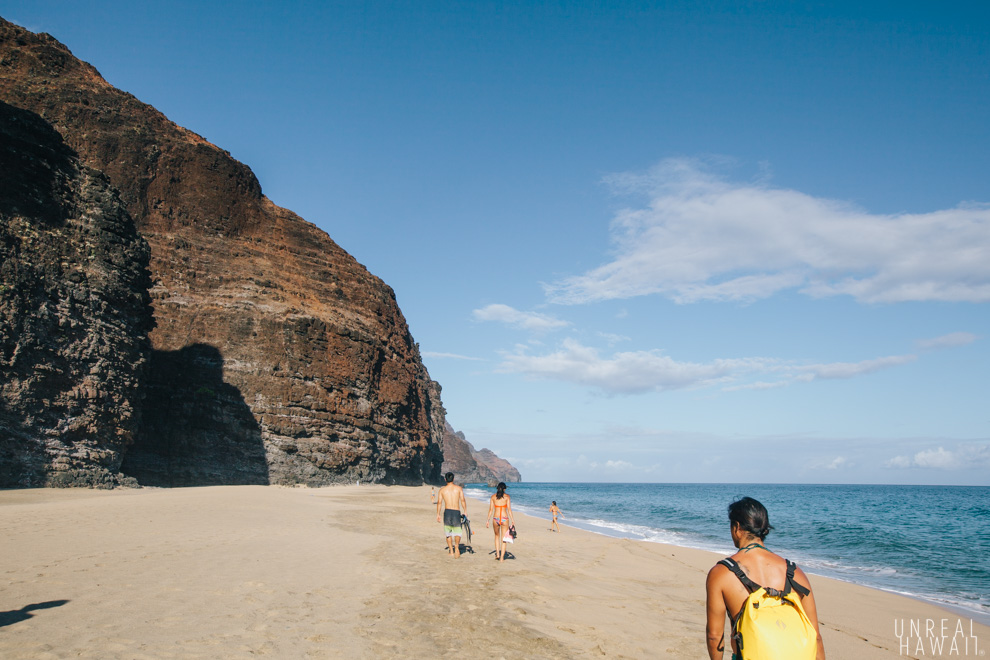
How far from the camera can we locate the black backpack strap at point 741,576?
8.94 feet

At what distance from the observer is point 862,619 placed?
9.32m

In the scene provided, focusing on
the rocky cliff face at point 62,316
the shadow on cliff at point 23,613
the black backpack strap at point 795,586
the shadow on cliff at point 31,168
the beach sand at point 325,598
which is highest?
the shadow on cliff at point 31,168

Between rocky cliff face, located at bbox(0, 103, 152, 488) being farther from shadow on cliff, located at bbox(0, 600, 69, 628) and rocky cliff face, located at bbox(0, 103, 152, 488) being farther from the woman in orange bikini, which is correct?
the woman in orange bikini

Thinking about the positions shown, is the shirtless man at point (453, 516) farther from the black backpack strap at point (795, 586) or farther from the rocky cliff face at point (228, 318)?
the rocky cliff face at point (228, 318)

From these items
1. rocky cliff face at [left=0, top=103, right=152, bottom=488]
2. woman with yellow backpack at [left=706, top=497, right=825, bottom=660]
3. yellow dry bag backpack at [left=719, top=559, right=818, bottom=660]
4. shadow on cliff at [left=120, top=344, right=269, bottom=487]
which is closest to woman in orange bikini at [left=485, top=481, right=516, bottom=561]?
woman with yellow backpack at [left=706, top=497, right=825, bottom=660]

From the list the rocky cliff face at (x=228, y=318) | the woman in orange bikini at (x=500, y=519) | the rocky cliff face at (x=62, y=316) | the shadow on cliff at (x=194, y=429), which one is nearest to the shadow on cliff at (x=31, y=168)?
the rocky cliff face at (x=62, y=316)

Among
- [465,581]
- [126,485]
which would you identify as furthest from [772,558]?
[126,485]

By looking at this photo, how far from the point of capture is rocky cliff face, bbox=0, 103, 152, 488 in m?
16.6

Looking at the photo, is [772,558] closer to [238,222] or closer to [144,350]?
[144,350]

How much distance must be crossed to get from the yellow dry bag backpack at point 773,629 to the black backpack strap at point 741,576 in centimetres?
5

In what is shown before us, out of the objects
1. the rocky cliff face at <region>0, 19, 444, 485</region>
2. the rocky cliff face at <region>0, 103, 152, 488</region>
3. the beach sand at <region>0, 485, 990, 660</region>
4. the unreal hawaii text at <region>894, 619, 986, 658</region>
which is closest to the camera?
the beach sand at <region>0, 485, 990, 660</region>

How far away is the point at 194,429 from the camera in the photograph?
3200 centimetres

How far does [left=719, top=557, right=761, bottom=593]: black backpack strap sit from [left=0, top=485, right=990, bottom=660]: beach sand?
3.30m

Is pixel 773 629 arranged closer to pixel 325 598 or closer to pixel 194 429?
pixel 325 598
